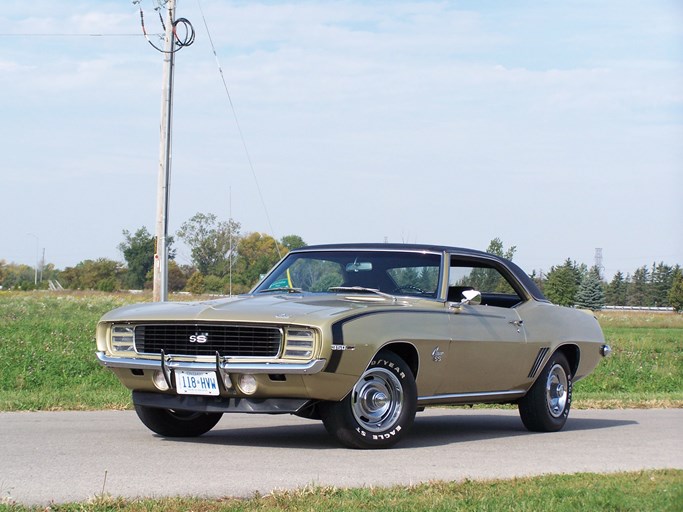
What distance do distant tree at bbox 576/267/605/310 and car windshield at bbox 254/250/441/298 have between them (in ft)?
267

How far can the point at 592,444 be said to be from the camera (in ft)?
30.3

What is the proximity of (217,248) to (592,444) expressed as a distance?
1565 cm

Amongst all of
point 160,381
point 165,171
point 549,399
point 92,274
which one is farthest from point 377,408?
point 92,274

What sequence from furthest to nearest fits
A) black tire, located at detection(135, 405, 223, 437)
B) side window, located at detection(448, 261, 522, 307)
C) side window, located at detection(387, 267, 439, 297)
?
side window, located at detection(448, 261, 522, 307) < side window, located at detection(387, 267, 439, 297) < black tire, located at detection(135, 405, 223, 437)

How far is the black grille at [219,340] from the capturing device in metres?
8.03

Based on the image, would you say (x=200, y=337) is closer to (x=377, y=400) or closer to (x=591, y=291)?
(x=377, y=400)

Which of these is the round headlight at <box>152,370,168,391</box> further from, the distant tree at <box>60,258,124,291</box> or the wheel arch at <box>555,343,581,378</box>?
the distant tree at <box>60,258,124,291</box>

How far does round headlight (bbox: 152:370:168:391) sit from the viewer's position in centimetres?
839

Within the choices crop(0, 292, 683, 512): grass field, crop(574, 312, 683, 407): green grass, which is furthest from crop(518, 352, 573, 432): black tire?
crop(574, 312, 683, 407): green grass

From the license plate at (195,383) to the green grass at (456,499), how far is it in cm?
207

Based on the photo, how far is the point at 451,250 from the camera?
32.4 feet

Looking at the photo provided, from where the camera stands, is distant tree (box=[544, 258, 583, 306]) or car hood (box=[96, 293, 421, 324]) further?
distant tree (box=[544, 258, 583, 306])

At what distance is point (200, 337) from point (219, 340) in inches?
5.8

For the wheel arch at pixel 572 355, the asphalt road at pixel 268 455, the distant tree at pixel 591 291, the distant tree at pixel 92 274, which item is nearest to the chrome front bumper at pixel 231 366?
the asphalt road at pixel 268 455
